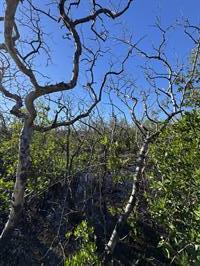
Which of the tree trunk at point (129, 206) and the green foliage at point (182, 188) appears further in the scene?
the tree trunk at point (129, 206)

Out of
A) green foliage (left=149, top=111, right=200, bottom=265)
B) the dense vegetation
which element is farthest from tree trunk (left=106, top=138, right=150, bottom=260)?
green foliage (left=149, top=111, right=200, bottom=265)

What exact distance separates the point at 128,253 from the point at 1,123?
17.8 feet

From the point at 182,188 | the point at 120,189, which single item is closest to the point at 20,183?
the point at 182,188

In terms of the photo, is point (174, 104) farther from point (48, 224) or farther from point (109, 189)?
point (48, 224)

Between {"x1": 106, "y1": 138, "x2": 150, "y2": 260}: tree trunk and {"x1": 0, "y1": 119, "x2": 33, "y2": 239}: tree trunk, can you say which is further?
{"x1": 106, "y1": 138, "x2": 150, "y2": 260}: tree trunk

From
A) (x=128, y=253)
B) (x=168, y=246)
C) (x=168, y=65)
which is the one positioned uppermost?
(x=168, y=65)

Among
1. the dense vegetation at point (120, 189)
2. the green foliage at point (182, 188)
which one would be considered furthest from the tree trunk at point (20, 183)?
the green foliage at point (182, 188)

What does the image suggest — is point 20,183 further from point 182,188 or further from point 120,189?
point 120,189

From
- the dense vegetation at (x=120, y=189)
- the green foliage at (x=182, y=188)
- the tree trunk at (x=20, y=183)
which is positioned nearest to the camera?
the green foliage at (x=182, y=188)

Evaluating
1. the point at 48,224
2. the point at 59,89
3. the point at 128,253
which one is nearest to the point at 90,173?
the point at 48,224

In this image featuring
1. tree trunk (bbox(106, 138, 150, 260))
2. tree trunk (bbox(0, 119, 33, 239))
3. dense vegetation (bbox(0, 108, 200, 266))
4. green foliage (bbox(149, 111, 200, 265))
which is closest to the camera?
green foliage (bbox(149, 111, 200, 265))

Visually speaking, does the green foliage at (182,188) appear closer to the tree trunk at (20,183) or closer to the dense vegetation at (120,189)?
the dense vegetation at (120,189)

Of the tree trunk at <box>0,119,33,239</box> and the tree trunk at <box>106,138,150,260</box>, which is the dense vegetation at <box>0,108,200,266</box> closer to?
the tree trunk at <box>106,138,150,260</box>

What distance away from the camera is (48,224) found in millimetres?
7516
